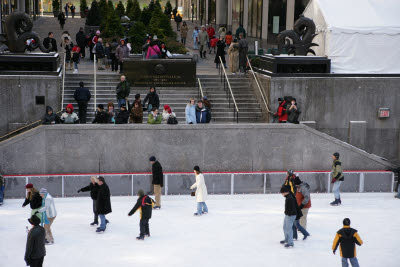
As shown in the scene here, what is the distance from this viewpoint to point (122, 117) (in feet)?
63.6

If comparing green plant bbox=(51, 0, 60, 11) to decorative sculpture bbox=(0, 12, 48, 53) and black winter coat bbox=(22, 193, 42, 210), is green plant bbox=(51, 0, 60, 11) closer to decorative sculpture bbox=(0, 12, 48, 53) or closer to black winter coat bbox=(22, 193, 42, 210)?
decorative sculpture bbox=(0, 12, 48, 53)

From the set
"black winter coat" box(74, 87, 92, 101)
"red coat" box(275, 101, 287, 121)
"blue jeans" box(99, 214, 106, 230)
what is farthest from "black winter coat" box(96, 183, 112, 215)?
"red coat" box(275, 101, 287, 121)

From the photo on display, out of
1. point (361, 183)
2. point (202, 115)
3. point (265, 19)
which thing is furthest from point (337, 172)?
point (265, 19)

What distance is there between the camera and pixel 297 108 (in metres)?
21.0

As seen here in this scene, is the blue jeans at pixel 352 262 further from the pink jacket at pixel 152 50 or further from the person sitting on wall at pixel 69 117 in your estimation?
the pink jacket at pixel 152 50

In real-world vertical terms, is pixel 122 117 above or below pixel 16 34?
below

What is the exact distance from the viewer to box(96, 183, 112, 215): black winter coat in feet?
46.5

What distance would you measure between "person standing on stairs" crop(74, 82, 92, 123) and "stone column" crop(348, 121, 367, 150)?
363 inches

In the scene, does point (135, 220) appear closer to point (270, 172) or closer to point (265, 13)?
point (270, 172)

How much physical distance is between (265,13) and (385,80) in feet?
58.1

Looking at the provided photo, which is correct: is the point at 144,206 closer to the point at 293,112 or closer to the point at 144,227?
the point at 144,227

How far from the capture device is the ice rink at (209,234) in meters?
13.1

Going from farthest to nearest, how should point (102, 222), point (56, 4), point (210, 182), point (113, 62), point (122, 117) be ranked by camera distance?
point (56, 4), point (113, 62), point (122, 117), point (210, 182), point (102, 222)

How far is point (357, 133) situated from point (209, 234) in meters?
9.78
